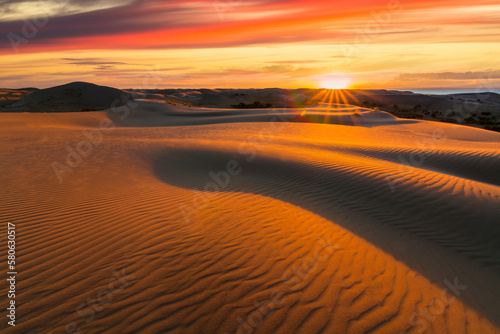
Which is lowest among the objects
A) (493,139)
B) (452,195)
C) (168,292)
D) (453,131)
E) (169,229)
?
(168,292)

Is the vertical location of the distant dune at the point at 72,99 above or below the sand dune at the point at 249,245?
above

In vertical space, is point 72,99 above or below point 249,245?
above

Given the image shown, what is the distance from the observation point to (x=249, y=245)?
4.36m

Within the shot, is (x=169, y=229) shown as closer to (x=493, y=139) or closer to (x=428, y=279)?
(x=428, y=279)

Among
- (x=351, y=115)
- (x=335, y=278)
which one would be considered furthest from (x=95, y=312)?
(x=351, y=115)

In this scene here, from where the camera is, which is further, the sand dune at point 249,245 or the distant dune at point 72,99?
the distant dune at point 72,99

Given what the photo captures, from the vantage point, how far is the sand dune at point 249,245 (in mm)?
3018

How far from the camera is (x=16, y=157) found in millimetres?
9141

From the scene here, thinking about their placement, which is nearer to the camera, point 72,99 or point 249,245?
point 249,245

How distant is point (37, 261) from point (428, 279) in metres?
5.57

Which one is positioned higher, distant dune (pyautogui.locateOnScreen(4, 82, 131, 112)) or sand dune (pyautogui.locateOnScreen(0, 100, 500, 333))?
distant dune (pyautogui.locateOnScreen(4, 82, 131, 112))

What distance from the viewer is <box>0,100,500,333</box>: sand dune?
302 cm

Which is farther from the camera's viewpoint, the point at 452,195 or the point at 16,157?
the point at 16,157

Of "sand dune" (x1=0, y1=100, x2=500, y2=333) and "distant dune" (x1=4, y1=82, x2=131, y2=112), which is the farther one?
"distant dune" (x1=4, y1=82, x2=131, y2=112)
